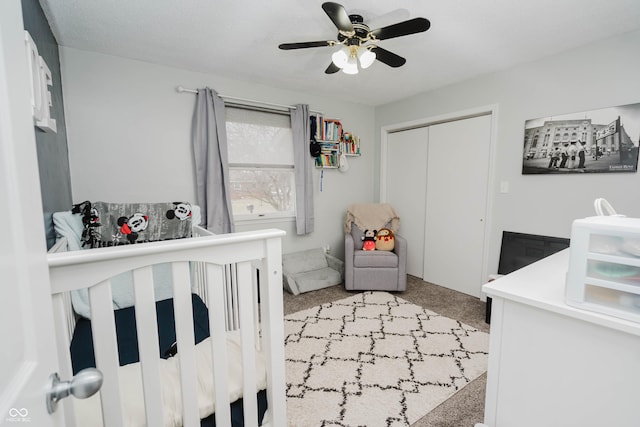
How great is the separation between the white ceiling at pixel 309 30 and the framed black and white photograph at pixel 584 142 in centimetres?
55

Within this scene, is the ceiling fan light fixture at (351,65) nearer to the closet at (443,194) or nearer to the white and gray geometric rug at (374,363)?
the closet at (443,194)

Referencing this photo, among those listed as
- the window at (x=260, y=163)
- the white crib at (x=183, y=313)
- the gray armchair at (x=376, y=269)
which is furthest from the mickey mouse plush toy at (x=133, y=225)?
the gray armchair at (x=376, y=269)

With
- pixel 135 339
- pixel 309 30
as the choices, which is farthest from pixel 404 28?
pixel 135 339

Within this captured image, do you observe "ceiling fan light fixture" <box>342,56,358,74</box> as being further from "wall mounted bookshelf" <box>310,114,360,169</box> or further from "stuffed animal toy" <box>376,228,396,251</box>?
"stuffed animal toy" <box>376,228,396,251</box>

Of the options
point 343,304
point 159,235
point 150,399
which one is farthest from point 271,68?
point 150,399

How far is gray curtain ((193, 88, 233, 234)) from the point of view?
2.69 m

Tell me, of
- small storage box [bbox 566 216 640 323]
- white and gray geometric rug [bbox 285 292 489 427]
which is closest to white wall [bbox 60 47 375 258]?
white and gray geometric rug [bbox 285 292 489 427]

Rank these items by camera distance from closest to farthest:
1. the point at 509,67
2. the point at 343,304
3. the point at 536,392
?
the point at 536,392 → the point at 509,67 → the point at 343,304

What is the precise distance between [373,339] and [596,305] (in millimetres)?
1607

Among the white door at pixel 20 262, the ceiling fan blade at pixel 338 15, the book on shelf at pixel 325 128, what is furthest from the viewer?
the book on shelf at pixel 325 128

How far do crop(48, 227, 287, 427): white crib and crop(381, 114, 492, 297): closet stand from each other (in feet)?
8.67

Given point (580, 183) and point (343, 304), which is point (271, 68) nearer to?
point (343, 304)

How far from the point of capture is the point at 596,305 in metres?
0.80

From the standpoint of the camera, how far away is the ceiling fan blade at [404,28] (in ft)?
4.83
